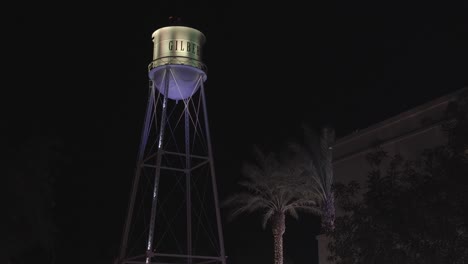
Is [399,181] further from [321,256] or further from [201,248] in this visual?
[201,248]

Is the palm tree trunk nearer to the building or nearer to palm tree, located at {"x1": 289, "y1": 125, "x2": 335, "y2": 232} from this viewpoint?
palm tree, located at {"x1": 289, "y1": 125, "x2": 335, "y2": 232}

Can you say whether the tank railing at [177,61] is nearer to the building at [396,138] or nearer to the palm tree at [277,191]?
the building at [396,138]

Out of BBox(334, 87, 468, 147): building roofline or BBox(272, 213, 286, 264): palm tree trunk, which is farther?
BBox(272, 213, 286, 264): palm tree trunk

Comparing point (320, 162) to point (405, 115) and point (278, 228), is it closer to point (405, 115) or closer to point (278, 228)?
point (278, 228)

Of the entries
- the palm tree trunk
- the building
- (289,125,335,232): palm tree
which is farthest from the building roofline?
the palm tree trunk

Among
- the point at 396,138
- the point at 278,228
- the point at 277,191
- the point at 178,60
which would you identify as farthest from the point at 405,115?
the point at 278,228

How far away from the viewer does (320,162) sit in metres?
31.9

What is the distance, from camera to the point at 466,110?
15.0m

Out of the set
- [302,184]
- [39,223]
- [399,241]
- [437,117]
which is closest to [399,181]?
[399,241]

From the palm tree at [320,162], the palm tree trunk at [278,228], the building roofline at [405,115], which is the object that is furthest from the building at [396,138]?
the palm tree trunk at [278,228]

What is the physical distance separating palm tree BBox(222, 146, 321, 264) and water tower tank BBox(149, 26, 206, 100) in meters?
6.58

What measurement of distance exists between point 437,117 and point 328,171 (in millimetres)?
9956

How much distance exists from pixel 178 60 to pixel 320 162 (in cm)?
856

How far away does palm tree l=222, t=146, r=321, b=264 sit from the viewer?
31.9m
